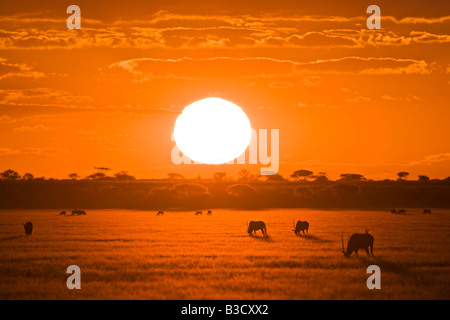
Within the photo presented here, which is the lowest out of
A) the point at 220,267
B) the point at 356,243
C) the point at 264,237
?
the point at 220,267

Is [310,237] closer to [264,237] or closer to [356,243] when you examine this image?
[264,237]

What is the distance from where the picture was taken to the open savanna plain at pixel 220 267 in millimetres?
18000

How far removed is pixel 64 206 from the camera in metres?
98.5

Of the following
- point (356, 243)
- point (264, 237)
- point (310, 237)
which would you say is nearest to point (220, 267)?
point (356, 243)

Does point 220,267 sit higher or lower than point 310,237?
lower

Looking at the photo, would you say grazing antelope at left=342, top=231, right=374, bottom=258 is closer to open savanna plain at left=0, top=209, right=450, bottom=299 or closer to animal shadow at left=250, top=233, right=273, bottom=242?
open savanna plain at left=0, top=209, right=450, bottom=299

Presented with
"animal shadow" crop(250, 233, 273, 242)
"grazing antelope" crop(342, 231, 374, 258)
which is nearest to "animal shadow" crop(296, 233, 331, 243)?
"animal shadow" crop(250, 233, 273, 242)

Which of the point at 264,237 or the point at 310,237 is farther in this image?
the point at 264,237

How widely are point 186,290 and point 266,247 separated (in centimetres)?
1236

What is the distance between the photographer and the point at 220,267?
2284cm

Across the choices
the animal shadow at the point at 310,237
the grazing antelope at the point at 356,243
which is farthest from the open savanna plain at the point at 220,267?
the grazing antelope at the point at 356,243

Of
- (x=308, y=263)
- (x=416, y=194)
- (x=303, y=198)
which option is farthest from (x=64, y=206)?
(x=308, y=263)

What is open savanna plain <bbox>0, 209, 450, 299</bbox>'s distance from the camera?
18.0 meters

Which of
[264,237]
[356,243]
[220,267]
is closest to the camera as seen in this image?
[220,267]
